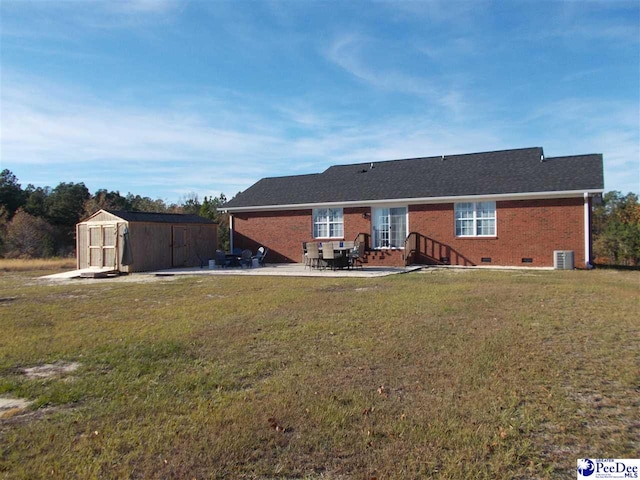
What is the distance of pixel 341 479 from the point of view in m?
3.23

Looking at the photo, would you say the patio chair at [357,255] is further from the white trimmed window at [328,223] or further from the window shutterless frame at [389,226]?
the white trimmed window at [328,223]

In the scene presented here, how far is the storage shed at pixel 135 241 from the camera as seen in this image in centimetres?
2008

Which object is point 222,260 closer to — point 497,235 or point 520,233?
point 497,235

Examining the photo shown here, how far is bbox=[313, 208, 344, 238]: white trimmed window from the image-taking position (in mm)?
22734

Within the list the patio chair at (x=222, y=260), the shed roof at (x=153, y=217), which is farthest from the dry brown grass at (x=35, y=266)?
the patio chair at (x=222, y=260)

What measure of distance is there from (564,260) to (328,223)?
Result: 32.7 feet

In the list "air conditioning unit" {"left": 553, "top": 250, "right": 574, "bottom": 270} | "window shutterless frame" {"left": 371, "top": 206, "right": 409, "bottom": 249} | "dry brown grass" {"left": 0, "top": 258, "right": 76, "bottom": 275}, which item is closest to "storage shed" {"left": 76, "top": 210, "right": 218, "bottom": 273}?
"dry brown grass" {"left": 0, "top": 258, "right": 76, "bottom": 275}

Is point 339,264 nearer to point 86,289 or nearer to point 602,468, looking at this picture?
point 86,289

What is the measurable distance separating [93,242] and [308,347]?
1737cm

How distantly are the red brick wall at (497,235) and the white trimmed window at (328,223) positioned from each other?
0.28 meters

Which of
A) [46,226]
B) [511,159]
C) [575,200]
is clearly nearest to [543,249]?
[575,200]

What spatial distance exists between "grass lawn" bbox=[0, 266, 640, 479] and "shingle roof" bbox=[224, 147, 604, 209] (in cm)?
1026

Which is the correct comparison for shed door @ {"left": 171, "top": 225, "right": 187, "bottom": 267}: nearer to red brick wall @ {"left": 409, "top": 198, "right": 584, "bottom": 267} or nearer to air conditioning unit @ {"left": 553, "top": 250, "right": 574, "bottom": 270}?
red brick wall @ {"left": 409, "top": 198, "right": 584, "bottom": 267}

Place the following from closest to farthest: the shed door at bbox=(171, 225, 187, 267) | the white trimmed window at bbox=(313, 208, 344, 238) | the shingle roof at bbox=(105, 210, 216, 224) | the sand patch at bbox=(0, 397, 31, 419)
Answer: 1. the sand patch at bbox=(0, 397, 31, 419)
2. the shingle roof at bbox=(105, 210, 216, 224)
3. the shed door at bbox=(171, 225, 187, 267)
4. the white trimmed window at bbox=(313, 208, 344, 238)
